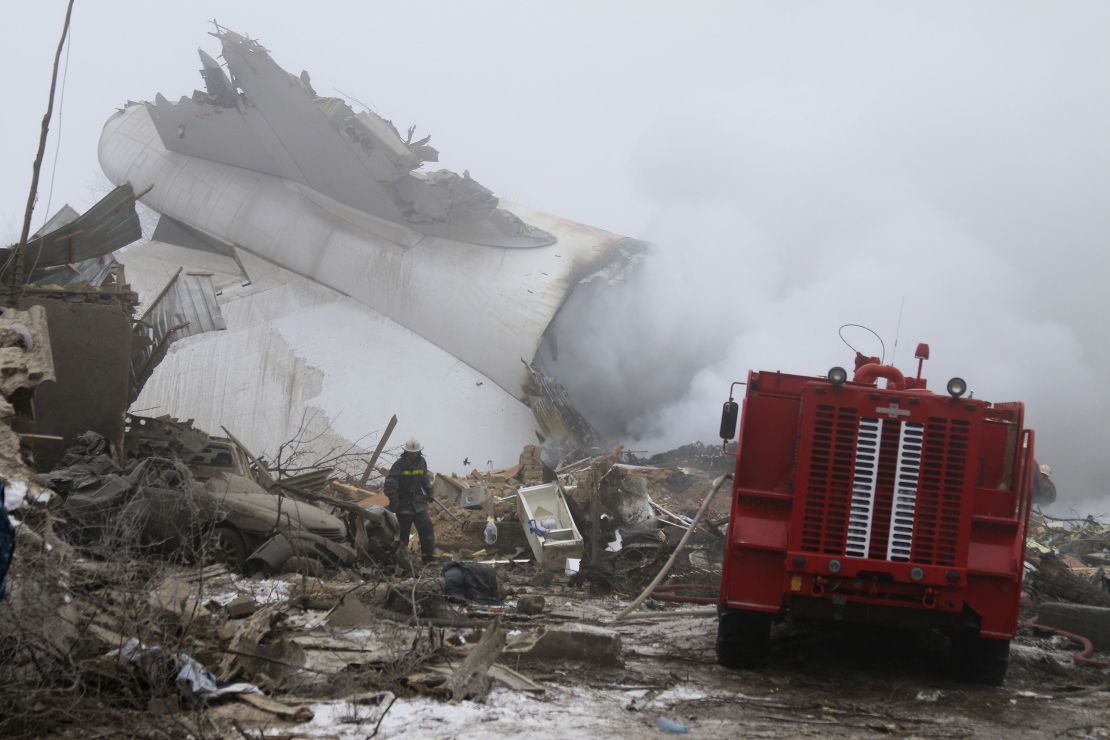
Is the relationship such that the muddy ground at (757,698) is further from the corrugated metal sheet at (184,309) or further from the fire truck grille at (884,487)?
the corrugated metal sheet at (184,309)

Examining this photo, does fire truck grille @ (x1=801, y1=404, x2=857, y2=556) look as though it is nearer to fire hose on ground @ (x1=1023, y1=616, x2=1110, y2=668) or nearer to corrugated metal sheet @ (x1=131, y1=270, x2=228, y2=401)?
fire hose on ground @ (x1=1023, y1=616, x2=1110, y2=668)

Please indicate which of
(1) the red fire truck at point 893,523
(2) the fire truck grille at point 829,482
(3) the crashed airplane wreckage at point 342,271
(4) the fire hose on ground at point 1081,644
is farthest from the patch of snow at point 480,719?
(3) the crashed airplane wreckage at point 342,271

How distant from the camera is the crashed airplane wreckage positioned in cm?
2327

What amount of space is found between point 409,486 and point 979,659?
7038mm

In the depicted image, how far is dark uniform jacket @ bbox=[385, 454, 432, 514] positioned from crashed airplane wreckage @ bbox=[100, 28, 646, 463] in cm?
983

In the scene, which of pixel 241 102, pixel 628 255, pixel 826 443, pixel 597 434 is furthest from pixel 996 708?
pixel 241 102

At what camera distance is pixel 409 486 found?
41.9 feet

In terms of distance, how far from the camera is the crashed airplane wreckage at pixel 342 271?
76.3 ft

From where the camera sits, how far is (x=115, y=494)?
30.8 feet

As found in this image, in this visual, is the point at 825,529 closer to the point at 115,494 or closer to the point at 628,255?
the point at 115,494

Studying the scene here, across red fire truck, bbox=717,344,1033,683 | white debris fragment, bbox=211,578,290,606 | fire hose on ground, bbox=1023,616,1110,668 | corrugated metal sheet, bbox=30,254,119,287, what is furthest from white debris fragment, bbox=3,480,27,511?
corrugated metal sheet, bbox=30,254,119,287

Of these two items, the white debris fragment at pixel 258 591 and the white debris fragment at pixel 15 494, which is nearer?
the white debris fragment at pixel 15 494

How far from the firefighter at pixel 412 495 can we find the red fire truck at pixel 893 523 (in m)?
6.03

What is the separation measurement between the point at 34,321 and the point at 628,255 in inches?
719
